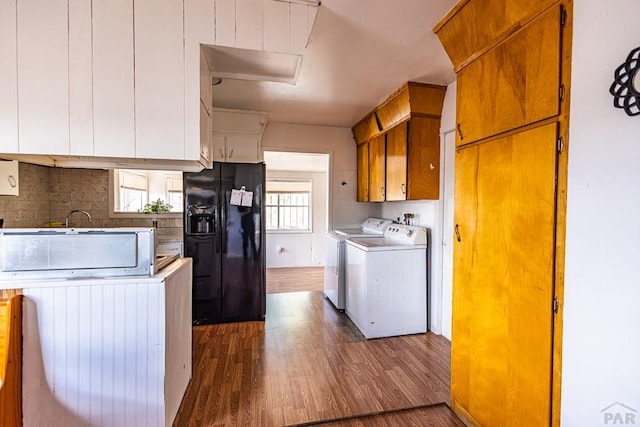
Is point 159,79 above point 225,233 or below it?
above

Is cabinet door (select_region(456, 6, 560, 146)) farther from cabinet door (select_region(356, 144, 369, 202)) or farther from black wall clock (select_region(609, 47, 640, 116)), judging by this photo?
cabinet door (select_region(356, 144, 369, 202))

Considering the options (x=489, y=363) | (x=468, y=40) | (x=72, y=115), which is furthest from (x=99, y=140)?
(x=489, y=363)

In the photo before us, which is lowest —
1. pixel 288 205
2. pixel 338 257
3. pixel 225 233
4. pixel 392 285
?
pixel 392 285

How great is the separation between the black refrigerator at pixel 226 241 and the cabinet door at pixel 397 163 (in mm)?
1399

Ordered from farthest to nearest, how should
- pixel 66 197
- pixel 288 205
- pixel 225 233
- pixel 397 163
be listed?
pixel 288 205, pixel 66 197, pixel 225 233, pixel 397 163

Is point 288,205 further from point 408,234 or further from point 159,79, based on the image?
point 159,79

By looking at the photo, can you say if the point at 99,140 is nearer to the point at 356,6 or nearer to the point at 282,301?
the point at 356,6

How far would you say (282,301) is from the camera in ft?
13.0

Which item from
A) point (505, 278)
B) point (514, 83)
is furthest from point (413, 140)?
point (505, 278)

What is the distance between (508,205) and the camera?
145cm

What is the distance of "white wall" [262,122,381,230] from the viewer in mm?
3941

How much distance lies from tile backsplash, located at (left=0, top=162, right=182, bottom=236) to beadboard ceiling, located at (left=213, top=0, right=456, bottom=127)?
1704 mm

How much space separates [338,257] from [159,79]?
258 cm

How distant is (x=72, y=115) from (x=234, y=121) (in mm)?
2227
